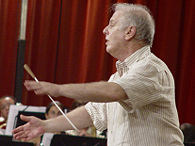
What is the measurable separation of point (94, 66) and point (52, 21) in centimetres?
92

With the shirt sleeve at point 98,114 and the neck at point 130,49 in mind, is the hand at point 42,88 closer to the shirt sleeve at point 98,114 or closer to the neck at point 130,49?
the neck at point 130,49

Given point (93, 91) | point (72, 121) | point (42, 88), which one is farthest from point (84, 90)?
point (72, 121)

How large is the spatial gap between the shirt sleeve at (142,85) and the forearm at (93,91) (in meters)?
0.05

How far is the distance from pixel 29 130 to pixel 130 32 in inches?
28.6

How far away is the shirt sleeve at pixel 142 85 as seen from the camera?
1903 millimetres

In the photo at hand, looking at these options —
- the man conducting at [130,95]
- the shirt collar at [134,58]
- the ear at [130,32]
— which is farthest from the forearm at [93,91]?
the ear at [130,32]

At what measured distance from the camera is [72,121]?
7.85 ft

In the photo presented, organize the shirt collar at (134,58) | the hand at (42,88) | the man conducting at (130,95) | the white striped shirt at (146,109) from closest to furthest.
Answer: the hand at (42,88) < the man conducting at (130,95) < the white striped shirt at (146,109) < the shirt collar at (134,58)

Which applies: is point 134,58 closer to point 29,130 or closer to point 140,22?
point 140,22

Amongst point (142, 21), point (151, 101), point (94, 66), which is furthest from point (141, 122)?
point (94, 66)

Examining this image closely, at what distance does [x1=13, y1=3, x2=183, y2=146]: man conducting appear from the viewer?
5.95 feet

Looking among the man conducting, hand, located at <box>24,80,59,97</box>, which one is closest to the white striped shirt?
the man conducting

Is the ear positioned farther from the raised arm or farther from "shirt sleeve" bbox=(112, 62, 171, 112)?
the raised arm

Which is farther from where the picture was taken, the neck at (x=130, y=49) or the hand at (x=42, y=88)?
the neck at (x=130, y=49)
